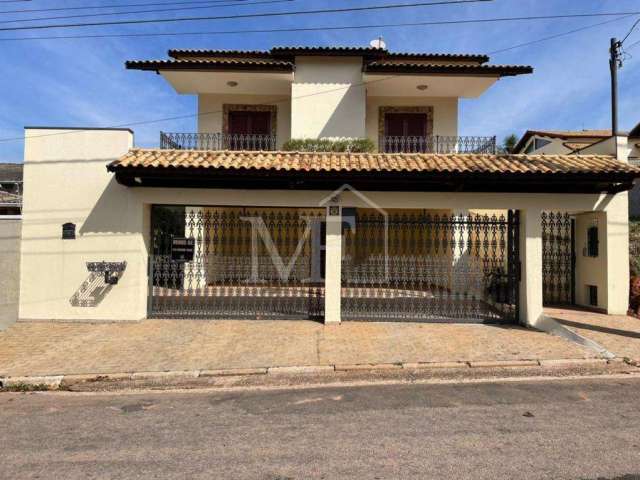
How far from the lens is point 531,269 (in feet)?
27.5

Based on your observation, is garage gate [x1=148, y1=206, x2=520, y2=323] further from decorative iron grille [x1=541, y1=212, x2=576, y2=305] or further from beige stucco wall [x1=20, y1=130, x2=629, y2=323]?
decorative iron grille [x1=541, y1=212, x2=576, y2=305]

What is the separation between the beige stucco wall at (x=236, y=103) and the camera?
14.3 meters

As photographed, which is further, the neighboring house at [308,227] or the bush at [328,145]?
the bush at [328,145]

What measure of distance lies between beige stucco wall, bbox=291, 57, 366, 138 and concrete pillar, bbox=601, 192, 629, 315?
23.5 ft

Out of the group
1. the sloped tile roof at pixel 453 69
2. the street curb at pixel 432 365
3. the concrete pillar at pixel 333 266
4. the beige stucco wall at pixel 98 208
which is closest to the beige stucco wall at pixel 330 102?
the sloped tile roof at pixel 453 69

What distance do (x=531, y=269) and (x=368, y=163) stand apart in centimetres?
387

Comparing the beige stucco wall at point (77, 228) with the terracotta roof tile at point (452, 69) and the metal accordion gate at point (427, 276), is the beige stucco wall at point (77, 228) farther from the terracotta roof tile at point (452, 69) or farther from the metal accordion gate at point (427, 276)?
the terracotta roof tile at point (452, 69)

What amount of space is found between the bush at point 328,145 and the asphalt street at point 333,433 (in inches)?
324

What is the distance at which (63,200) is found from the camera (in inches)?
333

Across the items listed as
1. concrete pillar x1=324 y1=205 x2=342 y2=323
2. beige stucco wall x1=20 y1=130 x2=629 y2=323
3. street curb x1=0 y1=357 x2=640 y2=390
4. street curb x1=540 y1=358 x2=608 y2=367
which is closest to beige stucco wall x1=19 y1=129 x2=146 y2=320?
beige stucco wall x1=20 y1=130 x2=629 y2=323

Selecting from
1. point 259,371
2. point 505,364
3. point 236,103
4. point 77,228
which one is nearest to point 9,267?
point 77,228

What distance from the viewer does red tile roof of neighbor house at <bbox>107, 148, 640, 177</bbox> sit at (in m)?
7.88

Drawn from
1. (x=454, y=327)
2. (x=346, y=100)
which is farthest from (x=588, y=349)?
(x=346, y=100)

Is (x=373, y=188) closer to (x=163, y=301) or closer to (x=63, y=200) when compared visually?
(x=163, y=301)
